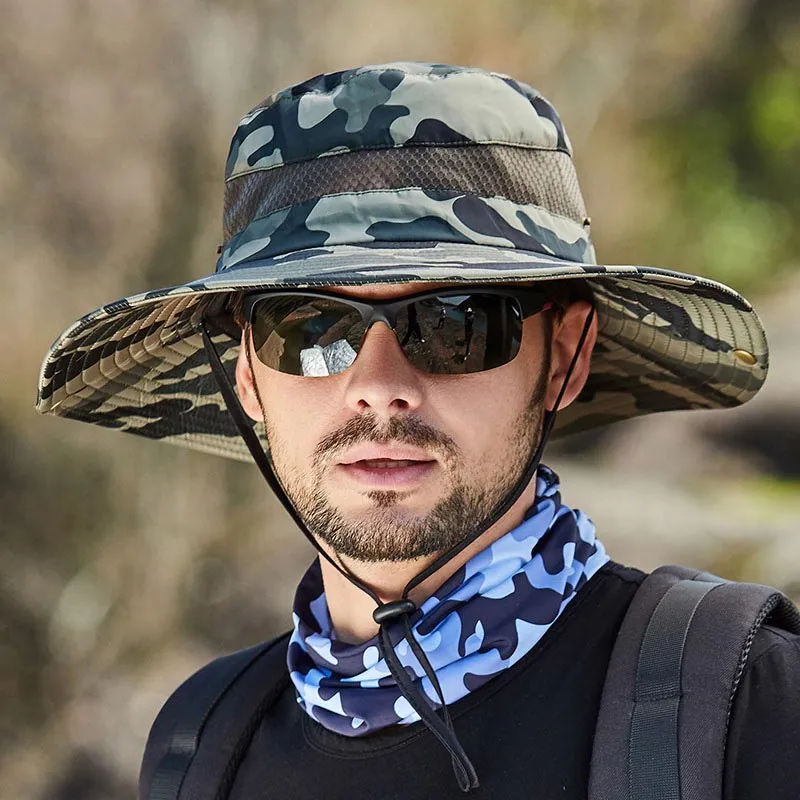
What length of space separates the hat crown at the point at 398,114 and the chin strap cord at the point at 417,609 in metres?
0.31

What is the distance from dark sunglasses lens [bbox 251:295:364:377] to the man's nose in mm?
20

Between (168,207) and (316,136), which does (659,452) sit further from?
(316,136)

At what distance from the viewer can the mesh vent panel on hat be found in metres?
1.50

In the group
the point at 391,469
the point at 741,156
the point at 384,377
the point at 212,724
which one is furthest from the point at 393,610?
the point at 741,156

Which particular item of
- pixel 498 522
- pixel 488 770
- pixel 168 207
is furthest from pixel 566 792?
pixel 168 207

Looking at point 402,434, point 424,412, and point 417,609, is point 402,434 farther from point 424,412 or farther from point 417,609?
point 417,609

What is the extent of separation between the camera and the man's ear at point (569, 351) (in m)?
A: 1.65

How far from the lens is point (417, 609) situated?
1506 mm

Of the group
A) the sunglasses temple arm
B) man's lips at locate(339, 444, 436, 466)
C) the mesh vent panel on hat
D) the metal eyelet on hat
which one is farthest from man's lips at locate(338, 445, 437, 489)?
the metal eyelet on hat

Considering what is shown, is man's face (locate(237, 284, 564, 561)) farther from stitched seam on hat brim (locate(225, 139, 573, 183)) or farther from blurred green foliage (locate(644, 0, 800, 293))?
blurred green foliage (locate(644, 0, 800, 293))

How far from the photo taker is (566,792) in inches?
51.3

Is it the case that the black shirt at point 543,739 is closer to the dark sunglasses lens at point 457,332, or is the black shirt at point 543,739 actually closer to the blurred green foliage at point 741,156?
the dark sunglasses lens at point 457,332

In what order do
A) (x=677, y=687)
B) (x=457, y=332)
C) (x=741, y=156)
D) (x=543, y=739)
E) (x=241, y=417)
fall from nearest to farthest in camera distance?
(x=677, y=687)
(x=543, y=739)
(x=457, y=332)
(x=241, y=417)
(x=741, y=156)

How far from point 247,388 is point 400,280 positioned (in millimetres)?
611
